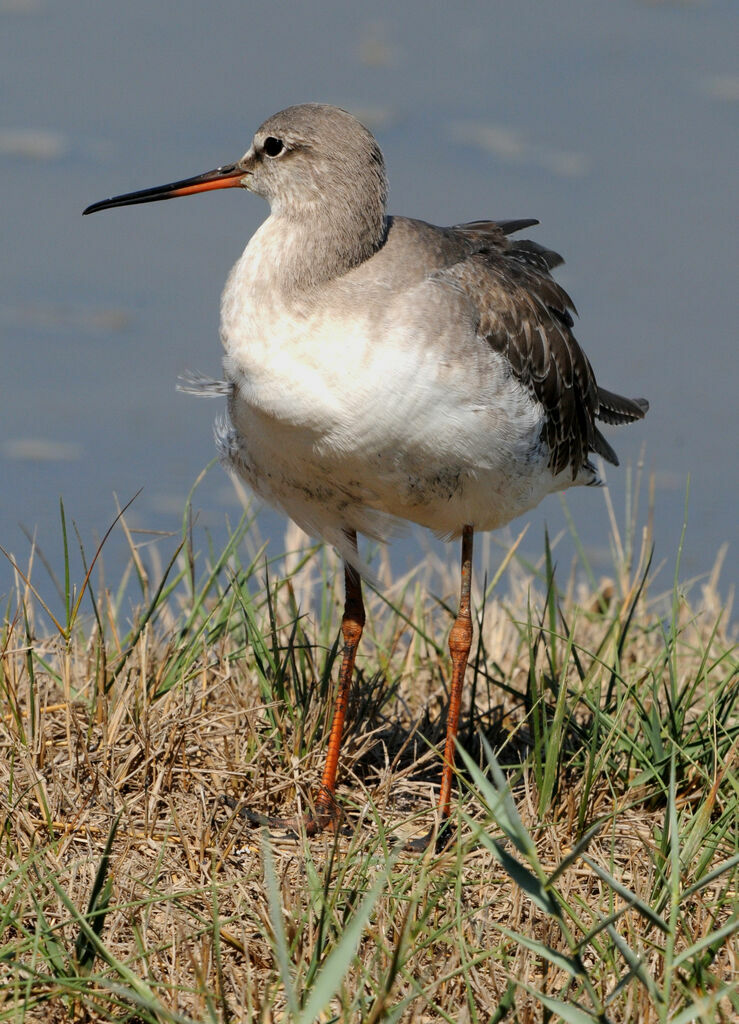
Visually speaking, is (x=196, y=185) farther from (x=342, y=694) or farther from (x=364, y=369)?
(x=342, y=694)

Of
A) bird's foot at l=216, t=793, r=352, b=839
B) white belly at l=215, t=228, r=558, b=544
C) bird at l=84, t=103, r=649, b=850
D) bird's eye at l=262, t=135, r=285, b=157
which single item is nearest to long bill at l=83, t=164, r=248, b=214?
bird at l=84, t=103, r=649, b=850

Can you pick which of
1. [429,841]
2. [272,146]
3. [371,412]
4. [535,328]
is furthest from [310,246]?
[429,841]

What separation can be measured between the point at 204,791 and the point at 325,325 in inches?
52.9

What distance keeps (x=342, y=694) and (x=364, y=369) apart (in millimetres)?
1080

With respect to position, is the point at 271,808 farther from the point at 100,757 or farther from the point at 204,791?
the point at 100,757

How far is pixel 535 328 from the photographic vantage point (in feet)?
15.0

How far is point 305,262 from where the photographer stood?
3953 mm

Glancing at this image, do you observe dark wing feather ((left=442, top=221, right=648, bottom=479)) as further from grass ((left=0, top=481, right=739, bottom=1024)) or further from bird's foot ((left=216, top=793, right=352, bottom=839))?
bird's foot ((left=216, top=793, right=352, bottom=839))

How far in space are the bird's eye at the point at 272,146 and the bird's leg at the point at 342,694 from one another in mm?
1231

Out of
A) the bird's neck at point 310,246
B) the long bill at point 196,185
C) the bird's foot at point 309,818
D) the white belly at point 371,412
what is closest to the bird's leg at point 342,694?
the bird's foot at point 309,818

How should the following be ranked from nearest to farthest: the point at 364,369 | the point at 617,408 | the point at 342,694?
the point at 364,369, the point at 342,694, the point at 617,408

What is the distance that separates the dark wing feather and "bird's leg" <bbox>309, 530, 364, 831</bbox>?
79 cm

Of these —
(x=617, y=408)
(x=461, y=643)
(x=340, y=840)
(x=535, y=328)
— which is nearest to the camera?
(x=340, y=840)

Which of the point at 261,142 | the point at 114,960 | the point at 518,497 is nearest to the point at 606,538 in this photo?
the point at 518,497
